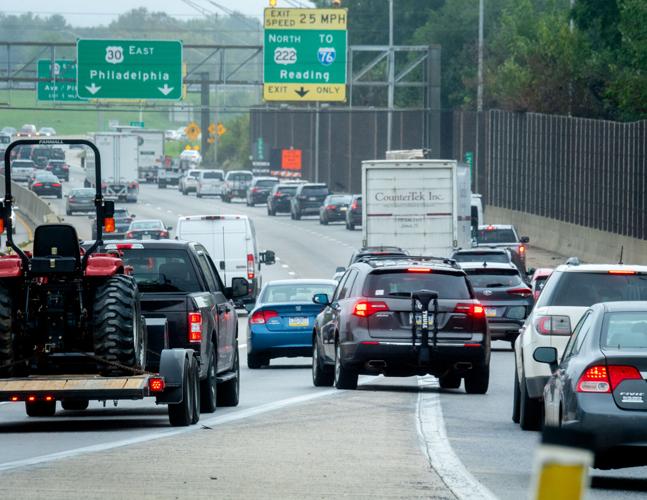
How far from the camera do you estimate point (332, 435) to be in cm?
1424

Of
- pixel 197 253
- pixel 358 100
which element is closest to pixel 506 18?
pixel 358 100

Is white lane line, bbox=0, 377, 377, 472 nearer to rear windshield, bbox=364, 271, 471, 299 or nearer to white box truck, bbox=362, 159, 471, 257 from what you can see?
rear windshield, bbox=364, 271, 471, 299

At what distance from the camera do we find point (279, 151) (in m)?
122

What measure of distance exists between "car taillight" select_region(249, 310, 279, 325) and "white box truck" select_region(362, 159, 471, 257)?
48.7ft

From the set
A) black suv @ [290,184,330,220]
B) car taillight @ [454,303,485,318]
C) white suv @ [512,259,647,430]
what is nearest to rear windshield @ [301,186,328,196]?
black suv @ [290,184,330,220]

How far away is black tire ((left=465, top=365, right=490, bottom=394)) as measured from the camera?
20.0 meters

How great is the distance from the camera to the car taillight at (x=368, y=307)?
19750 mm

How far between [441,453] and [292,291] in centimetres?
1557

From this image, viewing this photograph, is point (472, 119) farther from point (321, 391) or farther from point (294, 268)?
point (321, 391)

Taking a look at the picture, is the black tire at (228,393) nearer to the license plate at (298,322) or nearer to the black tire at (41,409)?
the black tire at (41,409)

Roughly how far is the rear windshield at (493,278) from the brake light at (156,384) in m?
16.4

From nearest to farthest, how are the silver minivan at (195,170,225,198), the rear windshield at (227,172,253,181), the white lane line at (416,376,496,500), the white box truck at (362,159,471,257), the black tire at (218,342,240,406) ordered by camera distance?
the white lane line at (416,376,496,500) < the black tire at (218,342,240,406) < the white box truck at (362,159,471,257) < the rear windshield at (227,172,253,181) < the silver minivan at (195,170,225,198)

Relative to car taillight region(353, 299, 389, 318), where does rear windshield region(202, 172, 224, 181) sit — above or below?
below

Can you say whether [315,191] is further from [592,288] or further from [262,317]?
[592,288]
